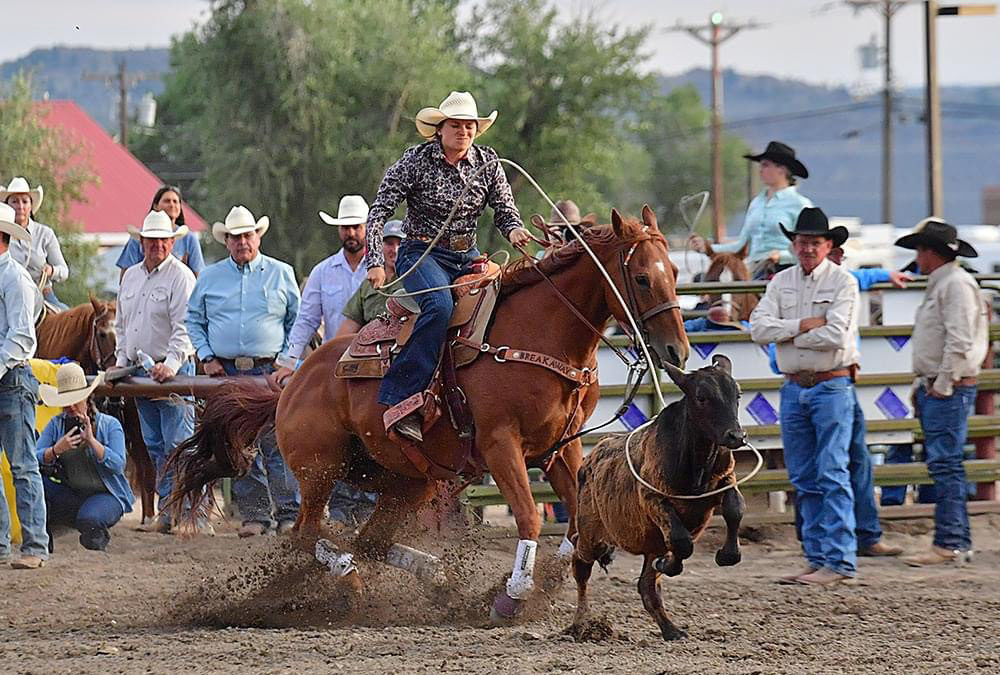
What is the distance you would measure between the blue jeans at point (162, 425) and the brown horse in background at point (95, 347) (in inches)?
9.3

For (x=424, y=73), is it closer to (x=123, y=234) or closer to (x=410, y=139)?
(x=410, y=139)

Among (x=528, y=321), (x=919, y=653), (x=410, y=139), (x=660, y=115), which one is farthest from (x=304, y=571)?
(x=660, y=115)

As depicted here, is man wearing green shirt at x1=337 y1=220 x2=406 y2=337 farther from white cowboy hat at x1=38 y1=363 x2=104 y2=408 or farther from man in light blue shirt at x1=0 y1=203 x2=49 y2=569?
man in light blue shirt at x1=0 y1=203 x2=49 y2=569

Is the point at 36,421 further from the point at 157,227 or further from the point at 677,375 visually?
the point at 677,375

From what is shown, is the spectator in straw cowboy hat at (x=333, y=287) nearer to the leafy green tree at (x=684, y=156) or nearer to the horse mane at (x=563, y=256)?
the horse mane at (x=563, y=256)

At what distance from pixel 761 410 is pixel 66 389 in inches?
183

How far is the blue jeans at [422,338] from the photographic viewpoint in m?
7.44

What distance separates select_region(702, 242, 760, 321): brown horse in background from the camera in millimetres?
11234

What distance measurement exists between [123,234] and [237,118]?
20.2ft

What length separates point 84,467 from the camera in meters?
9.80

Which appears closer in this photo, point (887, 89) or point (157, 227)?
point (157, 227)

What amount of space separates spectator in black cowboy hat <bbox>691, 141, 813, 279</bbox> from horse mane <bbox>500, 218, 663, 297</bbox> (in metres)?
3.58

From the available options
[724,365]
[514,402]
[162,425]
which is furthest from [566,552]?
[162,425]

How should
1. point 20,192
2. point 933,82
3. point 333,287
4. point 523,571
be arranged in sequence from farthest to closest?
point 933,82
point 20,192
point 333,287
point 523,571
